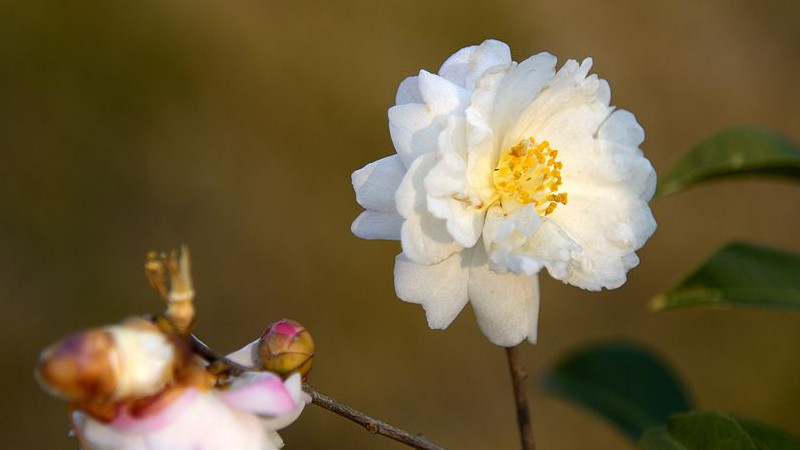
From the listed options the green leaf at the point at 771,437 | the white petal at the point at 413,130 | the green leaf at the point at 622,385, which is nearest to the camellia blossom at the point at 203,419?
the white petal at the point at 413,130

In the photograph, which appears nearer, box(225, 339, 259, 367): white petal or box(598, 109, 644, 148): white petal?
box(225, 339, 259, 367): white petal

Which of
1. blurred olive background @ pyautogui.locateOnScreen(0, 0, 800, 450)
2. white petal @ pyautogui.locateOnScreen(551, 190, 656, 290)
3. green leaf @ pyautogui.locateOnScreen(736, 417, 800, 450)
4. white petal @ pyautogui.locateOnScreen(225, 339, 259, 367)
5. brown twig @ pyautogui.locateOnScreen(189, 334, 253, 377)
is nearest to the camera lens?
brown twig @ pyautogui.locateOnScreen(189, 334, 253, 377)

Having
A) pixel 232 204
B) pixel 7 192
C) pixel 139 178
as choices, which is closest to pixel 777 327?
pixel 232 204

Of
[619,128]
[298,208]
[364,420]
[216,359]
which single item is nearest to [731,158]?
[619,128]

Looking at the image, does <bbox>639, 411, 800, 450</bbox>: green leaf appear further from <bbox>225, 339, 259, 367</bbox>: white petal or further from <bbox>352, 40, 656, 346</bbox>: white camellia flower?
<bbox>225, 339, 259, 367</bbox>: white petal

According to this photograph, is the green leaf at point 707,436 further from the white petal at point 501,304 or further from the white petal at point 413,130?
the white petal at point 413,130

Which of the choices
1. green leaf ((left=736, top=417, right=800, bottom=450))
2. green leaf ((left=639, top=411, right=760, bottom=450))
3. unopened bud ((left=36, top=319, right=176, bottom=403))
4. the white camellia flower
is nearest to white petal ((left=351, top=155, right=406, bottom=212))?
the white camellia flower

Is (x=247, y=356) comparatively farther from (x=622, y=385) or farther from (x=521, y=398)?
(x=622, y=385)
